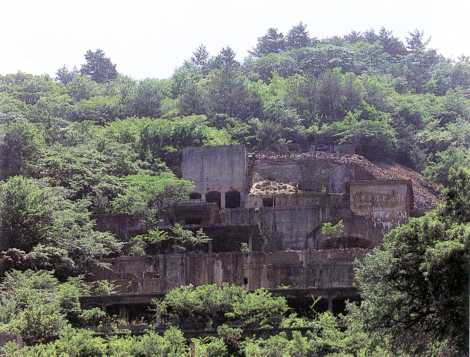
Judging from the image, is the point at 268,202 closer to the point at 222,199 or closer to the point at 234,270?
the point at 222,199

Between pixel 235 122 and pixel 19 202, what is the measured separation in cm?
1957

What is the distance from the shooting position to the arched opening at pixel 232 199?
51.5 m

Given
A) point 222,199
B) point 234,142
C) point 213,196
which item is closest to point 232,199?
point 222,199

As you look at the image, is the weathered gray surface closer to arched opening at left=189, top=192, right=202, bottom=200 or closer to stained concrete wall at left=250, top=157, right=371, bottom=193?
stained concrete wall at left=250, top=157, right=371, bottom=193

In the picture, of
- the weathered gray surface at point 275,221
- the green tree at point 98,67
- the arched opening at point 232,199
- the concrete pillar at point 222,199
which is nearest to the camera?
the weathered gray surface at point 275,221

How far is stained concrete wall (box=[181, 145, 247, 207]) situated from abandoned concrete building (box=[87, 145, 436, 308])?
0.04 m

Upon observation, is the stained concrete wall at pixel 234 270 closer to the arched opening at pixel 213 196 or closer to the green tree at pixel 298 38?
the arched opening at pixel 213 196

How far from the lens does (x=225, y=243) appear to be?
44.5 meters

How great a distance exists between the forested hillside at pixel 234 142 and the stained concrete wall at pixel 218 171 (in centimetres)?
146

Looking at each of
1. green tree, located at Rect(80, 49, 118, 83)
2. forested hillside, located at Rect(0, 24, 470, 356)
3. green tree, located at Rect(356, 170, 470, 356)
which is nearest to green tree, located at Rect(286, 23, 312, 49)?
forested hillside, located at Rect(0, 24, 470, 356)

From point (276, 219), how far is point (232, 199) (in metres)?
5.19

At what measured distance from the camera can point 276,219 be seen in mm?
46750

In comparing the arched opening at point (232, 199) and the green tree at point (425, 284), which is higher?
the arched opening at point (232, 199)

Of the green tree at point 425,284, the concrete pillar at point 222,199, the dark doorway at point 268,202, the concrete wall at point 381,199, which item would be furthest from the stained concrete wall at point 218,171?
the green tree at point 425,284
